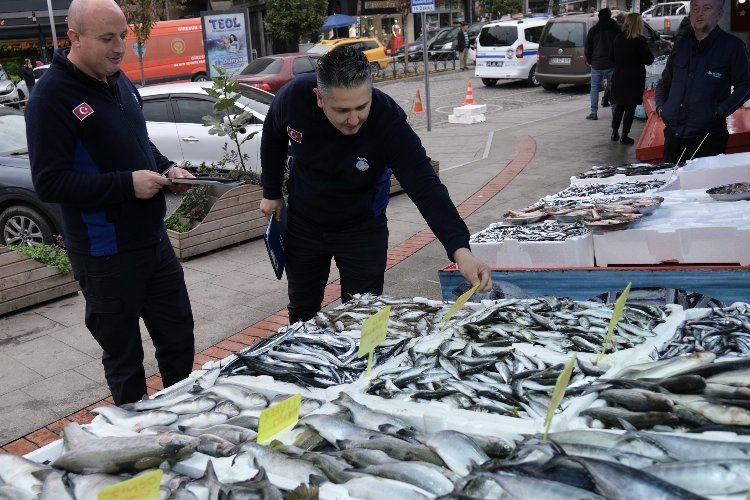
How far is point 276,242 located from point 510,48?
19972 millimetres

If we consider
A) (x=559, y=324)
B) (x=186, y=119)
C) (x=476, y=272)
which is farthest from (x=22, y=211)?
(x=559, y=324)

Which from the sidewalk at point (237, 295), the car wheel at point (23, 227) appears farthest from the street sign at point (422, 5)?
the car wheel at point (23, 227)

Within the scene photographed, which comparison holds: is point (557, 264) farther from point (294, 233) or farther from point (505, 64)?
point (505, 64)

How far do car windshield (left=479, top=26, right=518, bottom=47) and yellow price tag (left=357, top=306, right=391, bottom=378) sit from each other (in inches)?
830

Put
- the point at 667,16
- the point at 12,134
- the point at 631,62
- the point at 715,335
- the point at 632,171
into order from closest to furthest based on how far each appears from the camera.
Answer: the point at 715,335 → the point at 632,171 → the point at 12,134 → the point at 631,62 → the point at 667,16

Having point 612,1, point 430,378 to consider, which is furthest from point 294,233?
point 612,1

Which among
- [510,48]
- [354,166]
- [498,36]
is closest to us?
[354,166]

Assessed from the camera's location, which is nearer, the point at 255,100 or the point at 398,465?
the point at 398,465

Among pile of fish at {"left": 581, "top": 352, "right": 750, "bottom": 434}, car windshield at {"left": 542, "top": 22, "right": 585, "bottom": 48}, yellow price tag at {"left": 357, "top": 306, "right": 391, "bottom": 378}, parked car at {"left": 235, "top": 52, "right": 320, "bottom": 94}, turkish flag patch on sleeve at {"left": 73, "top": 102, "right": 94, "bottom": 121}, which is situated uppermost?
car windshield at {"left": 542, "top": 22, "right": 585, "bottom": 48}

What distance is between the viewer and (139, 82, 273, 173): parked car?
1069cm

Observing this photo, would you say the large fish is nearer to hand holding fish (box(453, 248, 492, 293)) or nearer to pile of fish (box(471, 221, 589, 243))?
hand holding fish (box(453, 248, 492, 293))

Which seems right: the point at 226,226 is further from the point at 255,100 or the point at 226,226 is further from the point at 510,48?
the point at 510,48

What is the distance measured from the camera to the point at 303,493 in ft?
6.71

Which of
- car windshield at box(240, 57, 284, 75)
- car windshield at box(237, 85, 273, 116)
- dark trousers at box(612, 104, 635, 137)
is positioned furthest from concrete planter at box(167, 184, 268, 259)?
car windshield at box(240, 57, 284, 75)
